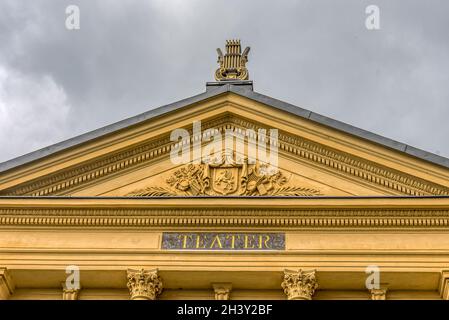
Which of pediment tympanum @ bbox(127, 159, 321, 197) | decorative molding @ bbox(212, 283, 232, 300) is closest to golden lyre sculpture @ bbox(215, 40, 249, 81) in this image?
pediment tympanum @ bbox(127, 159, 321, 197)

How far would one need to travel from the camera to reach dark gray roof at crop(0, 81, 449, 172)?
68.2ft

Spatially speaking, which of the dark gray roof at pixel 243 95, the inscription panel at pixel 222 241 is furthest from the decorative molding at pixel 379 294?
the dark gray roof at pixel 243 95

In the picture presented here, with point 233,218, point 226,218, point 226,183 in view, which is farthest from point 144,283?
point 226,183

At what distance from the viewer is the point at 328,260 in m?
19.9

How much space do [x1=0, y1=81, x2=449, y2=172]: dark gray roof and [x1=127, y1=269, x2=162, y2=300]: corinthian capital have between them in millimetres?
3781

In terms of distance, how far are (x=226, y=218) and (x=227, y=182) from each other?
3.19 feet

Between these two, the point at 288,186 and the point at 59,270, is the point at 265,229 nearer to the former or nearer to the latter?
the point at 288,186

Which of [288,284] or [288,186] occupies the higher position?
[288,186]

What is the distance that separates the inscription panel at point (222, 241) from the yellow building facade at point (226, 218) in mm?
27

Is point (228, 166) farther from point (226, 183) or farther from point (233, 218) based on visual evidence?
point (233, 218)

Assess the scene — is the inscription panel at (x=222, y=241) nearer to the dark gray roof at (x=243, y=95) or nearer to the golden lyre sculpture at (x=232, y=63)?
the dark gray roof at (x=243, y=95)

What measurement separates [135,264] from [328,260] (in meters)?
4.48

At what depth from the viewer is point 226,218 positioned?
2048 centimetres
